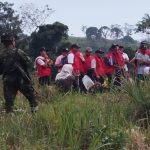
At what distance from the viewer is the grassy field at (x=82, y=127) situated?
18.1ft

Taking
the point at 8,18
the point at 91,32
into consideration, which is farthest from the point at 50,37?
the point at 91,32

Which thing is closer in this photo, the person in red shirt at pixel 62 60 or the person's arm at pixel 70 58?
the person's arm at pixel 70 58

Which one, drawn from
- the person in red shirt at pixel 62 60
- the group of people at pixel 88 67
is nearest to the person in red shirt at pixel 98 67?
the group of people at pixel 88 67

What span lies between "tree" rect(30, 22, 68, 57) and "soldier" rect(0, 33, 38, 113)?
20.9m

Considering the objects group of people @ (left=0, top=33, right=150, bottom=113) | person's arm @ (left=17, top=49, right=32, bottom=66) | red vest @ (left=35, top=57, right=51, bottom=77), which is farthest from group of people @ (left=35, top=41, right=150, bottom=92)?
person's arm @ (left=17, top=49, right=32, bottom=66)

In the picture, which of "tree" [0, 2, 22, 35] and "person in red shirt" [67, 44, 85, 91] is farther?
"tree" [0, 2, 22, 35]

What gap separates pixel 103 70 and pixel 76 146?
7.37 m

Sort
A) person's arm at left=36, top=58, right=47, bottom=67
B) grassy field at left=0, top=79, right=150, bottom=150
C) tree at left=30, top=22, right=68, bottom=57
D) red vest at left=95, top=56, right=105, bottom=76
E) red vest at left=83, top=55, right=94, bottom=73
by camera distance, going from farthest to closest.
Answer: tree at left=30, top=22, right=68, bottom=57
person's arm at left=36, top=58, right=47, bottom=67
red vest at left=83, top=55, right=94, bottom=73
red vest at left=95, top=56, right=105, bottom=76
grassy field at left=0, top=79, right=150, bottom=150

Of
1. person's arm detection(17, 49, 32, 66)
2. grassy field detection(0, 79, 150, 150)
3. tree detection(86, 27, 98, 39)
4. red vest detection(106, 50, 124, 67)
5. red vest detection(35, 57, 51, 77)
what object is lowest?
grassy field detection(0, 79, 150, 150)

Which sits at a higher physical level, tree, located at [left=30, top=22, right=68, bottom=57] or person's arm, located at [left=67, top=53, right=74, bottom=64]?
tree, located at [left=30, top=22, right=68, bottom=57]

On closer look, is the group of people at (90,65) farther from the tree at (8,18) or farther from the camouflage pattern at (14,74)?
the tree at (8,18)

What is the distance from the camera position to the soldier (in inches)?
320

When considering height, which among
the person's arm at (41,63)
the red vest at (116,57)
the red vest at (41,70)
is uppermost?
the red vest at (116,57)

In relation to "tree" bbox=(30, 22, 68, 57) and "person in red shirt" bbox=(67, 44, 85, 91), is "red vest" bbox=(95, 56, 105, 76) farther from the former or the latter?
"tree" bbox=(30, 22, 68, 57)
